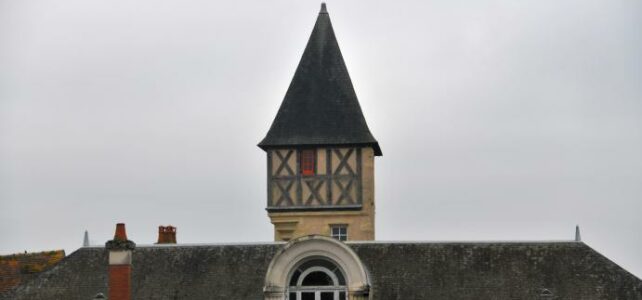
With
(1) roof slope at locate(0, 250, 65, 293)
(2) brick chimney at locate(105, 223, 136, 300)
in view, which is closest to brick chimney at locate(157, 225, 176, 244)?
(1) roof slope at locate(0, 250, 65, 293)

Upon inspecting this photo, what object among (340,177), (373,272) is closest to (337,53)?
(340,177)

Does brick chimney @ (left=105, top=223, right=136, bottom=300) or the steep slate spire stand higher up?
the steep slate spire

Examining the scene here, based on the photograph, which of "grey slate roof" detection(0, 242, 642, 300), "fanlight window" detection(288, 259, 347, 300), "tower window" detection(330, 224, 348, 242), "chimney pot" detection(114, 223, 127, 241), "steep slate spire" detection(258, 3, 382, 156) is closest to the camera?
"chimney pot" detection(114, 223, 127, 241)

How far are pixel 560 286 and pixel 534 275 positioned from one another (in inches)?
27.0

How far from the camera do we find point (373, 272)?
31.0 metres

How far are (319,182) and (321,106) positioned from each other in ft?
7.52

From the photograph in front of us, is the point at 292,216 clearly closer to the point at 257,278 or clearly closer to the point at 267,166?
the point at 267,166

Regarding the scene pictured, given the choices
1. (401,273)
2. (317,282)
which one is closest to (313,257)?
(317,282)

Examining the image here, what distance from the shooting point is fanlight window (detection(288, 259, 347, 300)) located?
29.9 metres

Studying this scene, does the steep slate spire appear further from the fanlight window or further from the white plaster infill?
the white plaster infill

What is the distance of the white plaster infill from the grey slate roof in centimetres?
83

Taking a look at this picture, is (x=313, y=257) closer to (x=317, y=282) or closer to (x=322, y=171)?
(x=317, y=282)

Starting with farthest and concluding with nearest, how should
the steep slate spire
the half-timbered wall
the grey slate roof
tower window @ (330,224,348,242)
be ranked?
the steep slate spire
tower window @ (330,224,348,242)
the half-timbered wall
the grey slate roof

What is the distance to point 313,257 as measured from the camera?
29.9m
